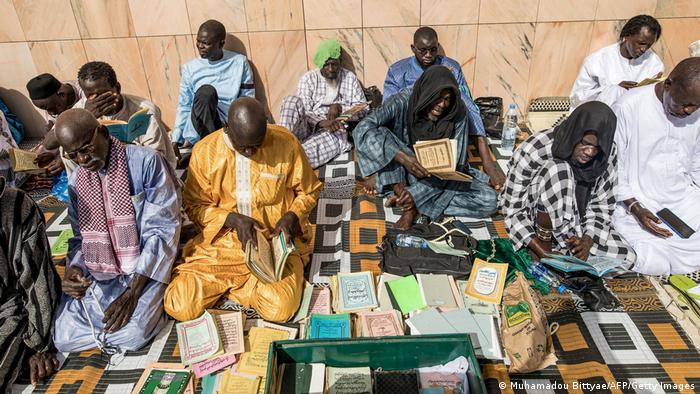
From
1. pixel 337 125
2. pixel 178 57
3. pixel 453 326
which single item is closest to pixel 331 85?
pixel 337 125

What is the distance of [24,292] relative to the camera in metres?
2.83

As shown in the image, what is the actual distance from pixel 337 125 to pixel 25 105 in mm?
4502

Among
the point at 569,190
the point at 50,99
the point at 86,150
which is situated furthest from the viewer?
the point at 50,99

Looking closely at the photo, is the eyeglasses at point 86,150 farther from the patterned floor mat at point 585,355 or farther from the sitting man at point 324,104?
the sitting man at point 324,104

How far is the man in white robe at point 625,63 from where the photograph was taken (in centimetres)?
509

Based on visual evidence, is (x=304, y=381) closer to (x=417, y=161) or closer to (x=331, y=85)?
(x=417, y=161)

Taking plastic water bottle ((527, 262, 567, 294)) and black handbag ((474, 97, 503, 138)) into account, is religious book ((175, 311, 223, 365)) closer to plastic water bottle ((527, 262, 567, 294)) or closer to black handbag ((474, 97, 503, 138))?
plastic water bottle ((527, 262, 567, 294))

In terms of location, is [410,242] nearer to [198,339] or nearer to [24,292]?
[198,339]

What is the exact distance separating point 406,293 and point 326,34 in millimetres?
3843

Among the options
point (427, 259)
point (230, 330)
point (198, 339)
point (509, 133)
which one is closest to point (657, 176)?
point (509, 133)

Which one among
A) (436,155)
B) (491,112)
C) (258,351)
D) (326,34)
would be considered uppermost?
(326,34)

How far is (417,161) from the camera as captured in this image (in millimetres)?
3975

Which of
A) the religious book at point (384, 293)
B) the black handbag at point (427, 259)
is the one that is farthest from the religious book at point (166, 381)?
the black handbag at point (427, 259)

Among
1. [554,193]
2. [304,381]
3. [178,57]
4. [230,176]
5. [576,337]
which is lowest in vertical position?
[576,337]
